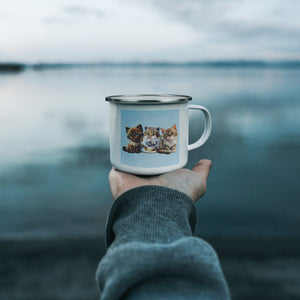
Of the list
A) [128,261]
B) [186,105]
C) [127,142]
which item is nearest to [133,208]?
[128,261]

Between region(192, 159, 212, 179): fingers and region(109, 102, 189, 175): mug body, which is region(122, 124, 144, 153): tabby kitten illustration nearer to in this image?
region(109, 102, 189, 175): mug body

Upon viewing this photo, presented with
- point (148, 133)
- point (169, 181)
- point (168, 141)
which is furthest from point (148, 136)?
point (169, 181)

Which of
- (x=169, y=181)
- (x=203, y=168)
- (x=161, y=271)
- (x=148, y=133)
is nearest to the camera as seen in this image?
(x=161, y=271)

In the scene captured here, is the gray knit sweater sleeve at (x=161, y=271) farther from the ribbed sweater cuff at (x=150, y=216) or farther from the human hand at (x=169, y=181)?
the human hand at (x=169, y=181)

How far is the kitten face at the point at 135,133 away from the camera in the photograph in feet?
5.04

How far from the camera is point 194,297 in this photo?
76 cm

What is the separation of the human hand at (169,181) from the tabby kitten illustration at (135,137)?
17 centimetres

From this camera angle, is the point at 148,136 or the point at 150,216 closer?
the point at 150,216

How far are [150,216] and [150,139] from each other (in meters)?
0.55

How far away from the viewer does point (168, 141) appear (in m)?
1.58

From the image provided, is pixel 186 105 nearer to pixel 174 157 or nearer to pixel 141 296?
pixel 174 157

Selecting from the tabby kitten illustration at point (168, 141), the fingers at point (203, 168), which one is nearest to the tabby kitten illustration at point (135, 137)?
the tabby kitten illustration at point (168, 141)

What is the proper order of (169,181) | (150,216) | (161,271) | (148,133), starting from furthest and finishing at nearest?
(169,181), (148,133), (150,216), (161,271)

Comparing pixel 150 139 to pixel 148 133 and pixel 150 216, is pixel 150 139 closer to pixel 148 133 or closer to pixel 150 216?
pixel 148 133
